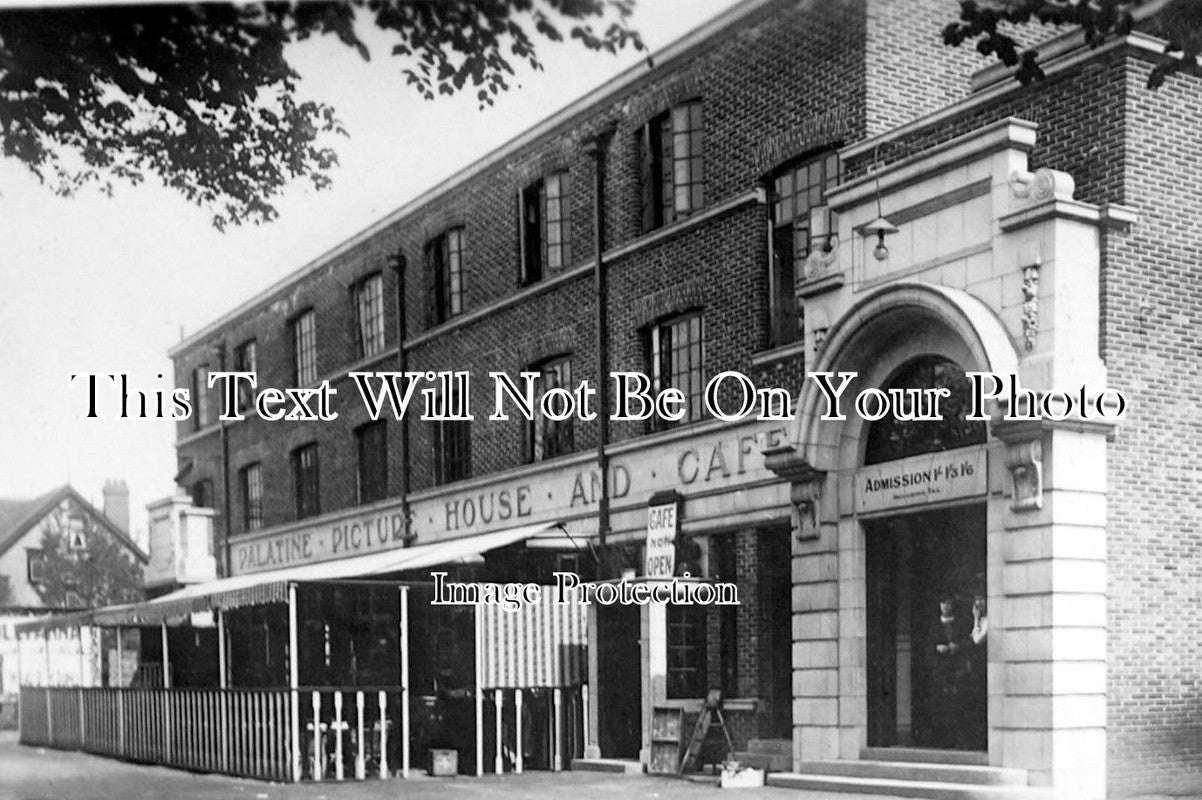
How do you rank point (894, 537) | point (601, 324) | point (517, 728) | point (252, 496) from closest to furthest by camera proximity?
1. point (894, 537)
2. point (517, 728)
3. point (601, 324)
4. point (252, 496)

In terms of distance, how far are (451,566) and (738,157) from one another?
6681 mm

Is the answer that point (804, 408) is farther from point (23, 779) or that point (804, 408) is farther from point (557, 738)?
point (23, 779)

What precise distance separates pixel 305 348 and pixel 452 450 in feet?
11.2

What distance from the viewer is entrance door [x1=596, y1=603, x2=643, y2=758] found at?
18078 mm

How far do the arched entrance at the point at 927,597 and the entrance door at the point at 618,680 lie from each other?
430cm

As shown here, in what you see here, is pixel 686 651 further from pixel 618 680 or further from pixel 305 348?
pixel 305 348

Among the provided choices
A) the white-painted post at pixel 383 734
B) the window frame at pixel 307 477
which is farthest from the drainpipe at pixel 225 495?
the white-painted post at pixel 383 734

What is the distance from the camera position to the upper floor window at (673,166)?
1694 cm

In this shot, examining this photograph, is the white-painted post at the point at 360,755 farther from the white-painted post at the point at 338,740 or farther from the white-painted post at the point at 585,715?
the white-painted post at the point at 585,715

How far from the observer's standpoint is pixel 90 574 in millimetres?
Answer: 20141

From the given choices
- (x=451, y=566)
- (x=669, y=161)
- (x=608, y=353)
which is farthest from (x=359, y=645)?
(x=669, y=161)

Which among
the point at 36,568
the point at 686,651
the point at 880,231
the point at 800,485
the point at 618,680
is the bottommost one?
the point at 618,680

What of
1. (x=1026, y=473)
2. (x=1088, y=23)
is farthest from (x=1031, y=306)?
(x=1088, y=23)

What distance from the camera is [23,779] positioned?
18094 mm
